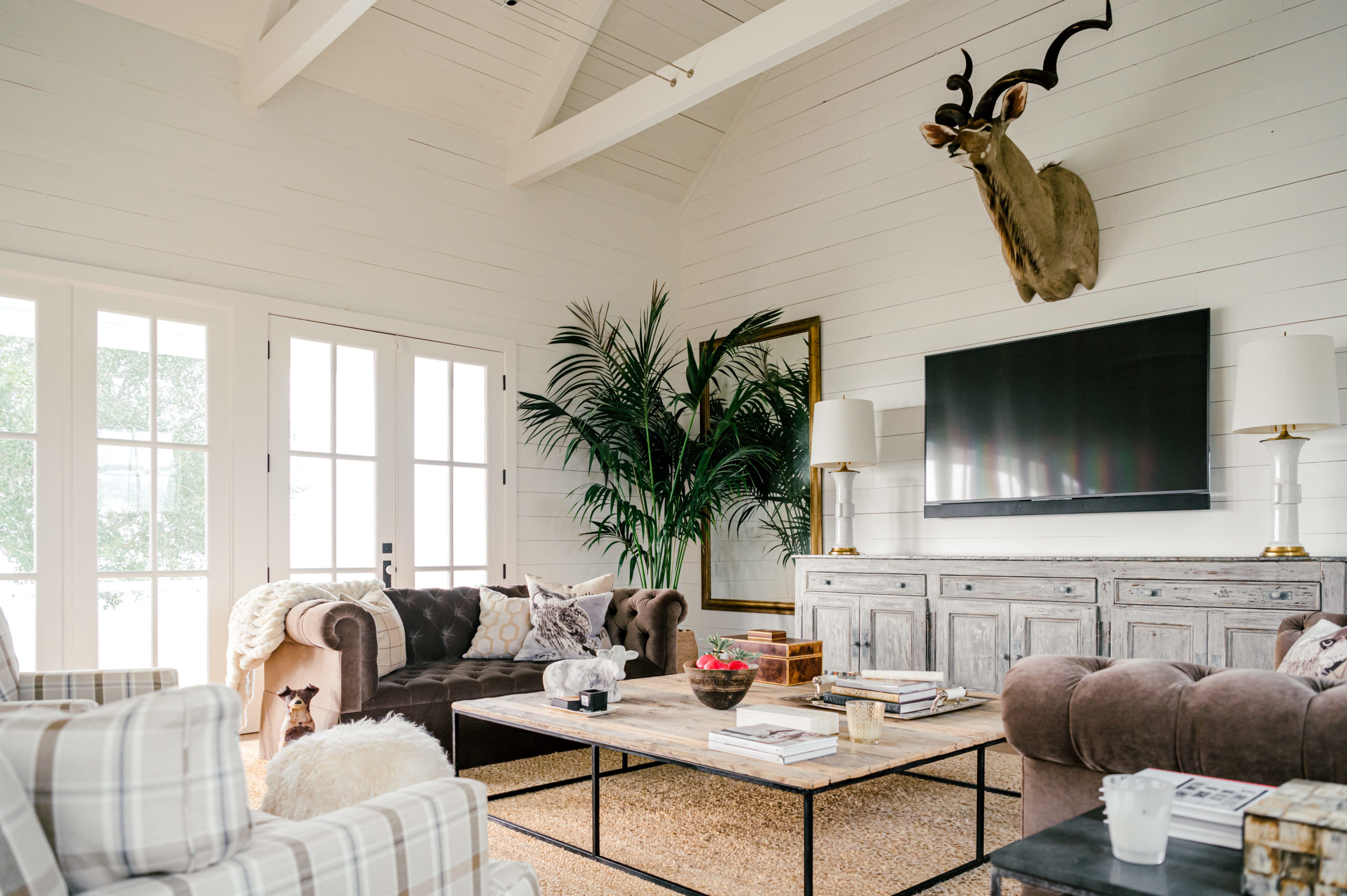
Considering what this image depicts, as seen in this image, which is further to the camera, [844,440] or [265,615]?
[844,440]

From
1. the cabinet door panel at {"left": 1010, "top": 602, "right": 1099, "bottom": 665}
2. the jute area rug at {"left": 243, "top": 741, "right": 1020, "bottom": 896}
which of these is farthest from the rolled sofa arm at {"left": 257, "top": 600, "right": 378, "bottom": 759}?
the cabinet door panel at {"left": 1010, "top": 602, "right": 1099, "bottom": 665}

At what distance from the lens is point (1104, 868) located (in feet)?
3.67

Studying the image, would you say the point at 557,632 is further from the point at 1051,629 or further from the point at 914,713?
the point at 1051,629

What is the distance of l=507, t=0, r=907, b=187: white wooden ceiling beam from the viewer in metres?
3.96

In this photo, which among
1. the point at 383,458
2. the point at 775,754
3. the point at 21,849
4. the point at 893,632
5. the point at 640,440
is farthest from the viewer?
the point at 640,440

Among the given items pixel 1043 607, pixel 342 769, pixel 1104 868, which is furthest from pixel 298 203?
pixel 1104 868

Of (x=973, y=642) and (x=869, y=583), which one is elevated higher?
(x=869, y=583)

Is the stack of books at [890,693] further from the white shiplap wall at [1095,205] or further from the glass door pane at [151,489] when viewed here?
the glass door pane at [151,489]

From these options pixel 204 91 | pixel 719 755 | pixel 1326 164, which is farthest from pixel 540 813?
pixel 1326 164

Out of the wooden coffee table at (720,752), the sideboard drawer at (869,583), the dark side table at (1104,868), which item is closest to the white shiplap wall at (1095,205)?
the sideboard drawer at (869,583)

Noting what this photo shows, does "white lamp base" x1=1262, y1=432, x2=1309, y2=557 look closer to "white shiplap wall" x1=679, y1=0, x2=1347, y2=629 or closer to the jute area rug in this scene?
"white shiplap wall" x1=679, y1=0, x2=1347, y2=629

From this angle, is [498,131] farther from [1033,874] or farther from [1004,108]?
[1033,874]

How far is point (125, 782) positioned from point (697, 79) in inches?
165

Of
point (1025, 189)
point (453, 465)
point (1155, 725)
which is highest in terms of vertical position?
point (1025, 189)
